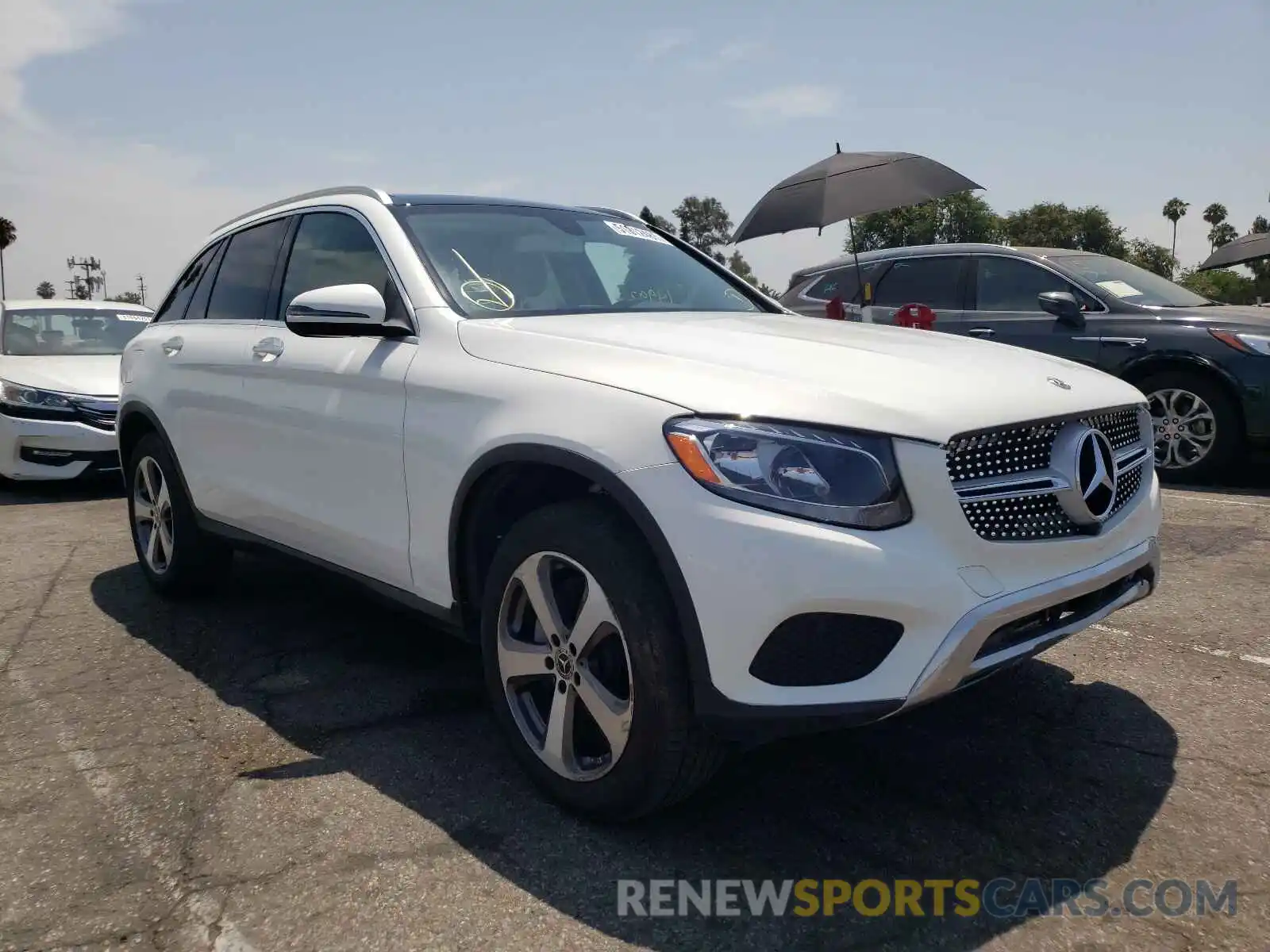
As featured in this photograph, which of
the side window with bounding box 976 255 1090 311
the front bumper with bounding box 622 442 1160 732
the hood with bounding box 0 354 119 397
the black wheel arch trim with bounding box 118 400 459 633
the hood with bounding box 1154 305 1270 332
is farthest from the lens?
the hood with bounding box 0 354 119 397

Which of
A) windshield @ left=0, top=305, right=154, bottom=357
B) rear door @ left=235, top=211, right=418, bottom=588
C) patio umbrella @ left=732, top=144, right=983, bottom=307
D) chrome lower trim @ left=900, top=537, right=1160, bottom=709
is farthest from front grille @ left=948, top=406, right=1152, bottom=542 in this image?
windshield @ left=0, top=305, right=154, bottom=357

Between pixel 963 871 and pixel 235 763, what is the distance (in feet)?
6.61

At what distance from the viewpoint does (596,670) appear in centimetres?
258

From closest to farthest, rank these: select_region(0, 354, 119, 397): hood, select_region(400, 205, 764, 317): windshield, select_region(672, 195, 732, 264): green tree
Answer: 1. select_region(400, 205, 764, 317): windshield
2. select_region(0, 354, 119, 397): hood
3. select_region(672, 195, 732, 264): green tree

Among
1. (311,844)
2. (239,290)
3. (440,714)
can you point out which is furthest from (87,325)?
(311,844)

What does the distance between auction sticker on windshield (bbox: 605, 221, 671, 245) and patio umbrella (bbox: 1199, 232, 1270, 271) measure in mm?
14100

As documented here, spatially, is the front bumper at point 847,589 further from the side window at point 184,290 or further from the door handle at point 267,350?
the side window at point 184,290

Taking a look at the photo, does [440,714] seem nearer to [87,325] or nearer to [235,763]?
[235,763]

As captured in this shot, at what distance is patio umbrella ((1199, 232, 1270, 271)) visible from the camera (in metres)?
15.8

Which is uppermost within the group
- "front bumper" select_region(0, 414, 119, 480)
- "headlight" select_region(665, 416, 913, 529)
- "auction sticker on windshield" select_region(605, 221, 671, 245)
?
"auction sticker on windshield" select_region(605, 221, 671, 245)

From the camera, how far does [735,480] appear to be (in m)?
2.24

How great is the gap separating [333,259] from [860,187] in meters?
6.19

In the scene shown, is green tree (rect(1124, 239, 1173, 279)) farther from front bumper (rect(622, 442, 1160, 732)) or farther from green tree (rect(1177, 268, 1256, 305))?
front bumper (rect(622, 442, 1160, 732))

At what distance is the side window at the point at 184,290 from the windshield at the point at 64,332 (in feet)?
14.3
